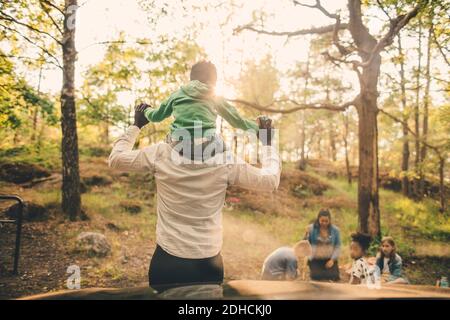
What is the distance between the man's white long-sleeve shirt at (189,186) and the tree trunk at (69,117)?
7.69 meters

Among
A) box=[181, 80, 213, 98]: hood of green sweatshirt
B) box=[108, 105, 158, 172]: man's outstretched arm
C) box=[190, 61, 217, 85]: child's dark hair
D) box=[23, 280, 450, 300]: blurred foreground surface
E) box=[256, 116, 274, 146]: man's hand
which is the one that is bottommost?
box=[23, 280, 450, 300]: blurred foreground surface

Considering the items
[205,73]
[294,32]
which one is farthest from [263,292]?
[294,32]

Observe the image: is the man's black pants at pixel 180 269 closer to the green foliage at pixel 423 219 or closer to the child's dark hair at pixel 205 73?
the child's dark hair at pixel 205 73

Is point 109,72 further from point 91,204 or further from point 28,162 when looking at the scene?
point 28,162

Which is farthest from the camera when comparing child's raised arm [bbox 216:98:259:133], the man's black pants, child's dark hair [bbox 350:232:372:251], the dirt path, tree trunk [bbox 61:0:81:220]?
child's dark hair [bbox 350:232:372:251]

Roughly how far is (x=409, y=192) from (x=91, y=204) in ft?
50.0

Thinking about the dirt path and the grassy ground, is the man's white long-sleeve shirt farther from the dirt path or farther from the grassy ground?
the dirt path

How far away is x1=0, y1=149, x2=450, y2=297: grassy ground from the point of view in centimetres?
652

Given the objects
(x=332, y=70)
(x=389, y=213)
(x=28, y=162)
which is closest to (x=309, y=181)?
(x=389, y=213)

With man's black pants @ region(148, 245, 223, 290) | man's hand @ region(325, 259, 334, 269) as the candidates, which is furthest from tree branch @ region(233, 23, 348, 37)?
man's black pants @ region(148, 245, 223, 290)

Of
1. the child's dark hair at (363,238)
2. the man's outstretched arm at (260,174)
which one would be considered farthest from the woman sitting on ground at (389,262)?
the man's outstretched arm at (260,174)

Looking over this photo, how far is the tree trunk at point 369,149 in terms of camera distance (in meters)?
9.35

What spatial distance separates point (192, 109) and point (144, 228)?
27.8 feet

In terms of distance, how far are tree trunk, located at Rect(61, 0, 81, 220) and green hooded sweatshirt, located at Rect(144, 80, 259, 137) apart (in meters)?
7.61
